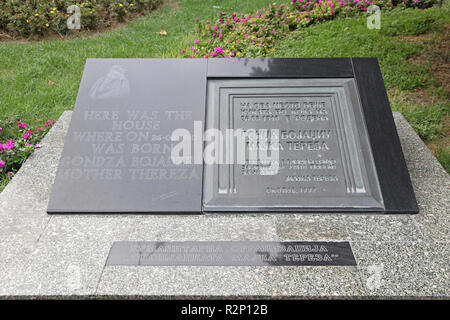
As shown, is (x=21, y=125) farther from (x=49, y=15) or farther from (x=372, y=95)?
(x=49, y=15)

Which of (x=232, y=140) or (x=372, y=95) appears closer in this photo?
(x=232, y=140)

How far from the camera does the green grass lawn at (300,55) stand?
452 centimetres

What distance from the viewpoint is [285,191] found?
8.82ft

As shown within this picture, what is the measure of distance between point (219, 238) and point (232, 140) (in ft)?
2.50

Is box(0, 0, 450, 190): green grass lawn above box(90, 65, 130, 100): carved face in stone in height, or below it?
below

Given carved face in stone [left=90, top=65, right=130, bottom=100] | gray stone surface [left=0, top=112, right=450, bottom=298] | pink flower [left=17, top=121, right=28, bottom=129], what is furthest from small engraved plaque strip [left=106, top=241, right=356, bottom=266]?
pink flower [left=17, top=121, right=28, bottom=129]

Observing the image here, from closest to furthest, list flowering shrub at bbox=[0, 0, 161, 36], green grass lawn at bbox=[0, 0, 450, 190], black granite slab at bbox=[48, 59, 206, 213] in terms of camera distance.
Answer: black granite slab at bbox=[48, 59, 206, 213], green grass lawn at bbox=[0, 0, 450, 190], flowering shrub at bbox=[0, 0, 161, 36]

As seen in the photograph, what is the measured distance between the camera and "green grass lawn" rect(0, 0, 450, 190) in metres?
4.52

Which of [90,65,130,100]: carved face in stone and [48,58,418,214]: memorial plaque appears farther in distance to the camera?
[90,65,130,100]: carved face in stone

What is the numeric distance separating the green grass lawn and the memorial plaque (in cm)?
138

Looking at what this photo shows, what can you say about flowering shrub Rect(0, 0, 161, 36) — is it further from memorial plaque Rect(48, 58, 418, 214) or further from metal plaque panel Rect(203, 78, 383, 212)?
metal plaque panel Rect(203, 78, 383, 212)

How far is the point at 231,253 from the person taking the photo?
235 cm

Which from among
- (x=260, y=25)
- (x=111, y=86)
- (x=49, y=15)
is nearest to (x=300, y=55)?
(x=260, y=25)
